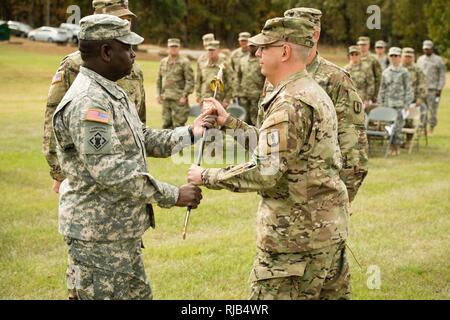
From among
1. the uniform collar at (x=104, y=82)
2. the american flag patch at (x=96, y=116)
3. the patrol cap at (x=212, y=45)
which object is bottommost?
the patrol cap at (x=212, y=45)

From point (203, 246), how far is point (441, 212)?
369cm

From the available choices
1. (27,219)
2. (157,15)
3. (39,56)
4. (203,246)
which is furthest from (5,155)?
(157,15)

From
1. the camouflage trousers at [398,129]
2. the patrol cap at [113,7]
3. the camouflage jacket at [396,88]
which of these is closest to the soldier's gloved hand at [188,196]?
the patrol cap at [113,7]

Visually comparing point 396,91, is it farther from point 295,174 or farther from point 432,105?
point 295,174

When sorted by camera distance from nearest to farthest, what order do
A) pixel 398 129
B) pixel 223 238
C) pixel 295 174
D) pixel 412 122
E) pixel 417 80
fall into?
pixel 295 174, pixel 223 238, pixel 398 129, pixel 412 122, pixel 417 80

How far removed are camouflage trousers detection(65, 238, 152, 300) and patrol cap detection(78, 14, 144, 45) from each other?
3.82ft

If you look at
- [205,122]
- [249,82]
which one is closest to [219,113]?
[205,122]

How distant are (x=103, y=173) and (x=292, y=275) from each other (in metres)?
1.21

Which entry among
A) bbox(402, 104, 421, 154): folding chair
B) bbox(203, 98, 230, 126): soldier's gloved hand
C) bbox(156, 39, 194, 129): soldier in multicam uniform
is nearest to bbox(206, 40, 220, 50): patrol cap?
bbox(156, 39, 194, 129): soldier in multicam uniform

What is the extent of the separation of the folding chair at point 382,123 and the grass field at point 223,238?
0.75 m

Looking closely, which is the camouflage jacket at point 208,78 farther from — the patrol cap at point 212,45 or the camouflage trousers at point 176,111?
the camouflage trousers at point 176,111

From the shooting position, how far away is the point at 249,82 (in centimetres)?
1557

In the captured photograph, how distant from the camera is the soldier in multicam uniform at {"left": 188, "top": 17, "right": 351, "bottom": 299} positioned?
4055 millimetres

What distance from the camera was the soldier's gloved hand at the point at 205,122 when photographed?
4871 millimetres
